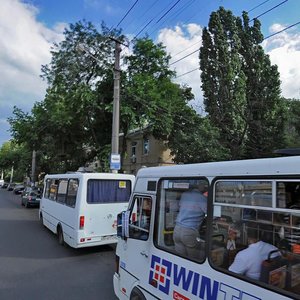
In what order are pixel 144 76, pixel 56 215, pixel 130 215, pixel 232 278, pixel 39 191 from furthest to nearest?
pixel 39 191 < pixel 144 76 < pixel 56 215 < pixel 130 215 < pixel 232 278

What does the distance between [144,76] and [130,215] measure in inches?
658

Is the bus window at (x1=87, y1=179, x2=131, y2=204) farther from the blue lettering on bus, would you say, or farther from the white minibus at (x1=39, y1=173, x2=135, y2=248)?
the blue lettering on bus

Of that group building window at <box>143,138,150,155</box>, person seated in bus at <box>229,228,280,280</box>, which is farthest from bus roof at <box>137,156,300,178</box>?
building window at <box>143,138,150,155</box>

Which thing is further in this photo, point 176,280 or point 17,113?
Answer: point 17,113

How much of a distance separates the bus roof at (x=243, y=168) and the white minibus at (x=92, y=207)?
5816mm

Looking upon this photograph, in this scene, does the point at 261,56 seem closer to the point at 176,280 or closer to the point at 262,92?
the point at 262,92

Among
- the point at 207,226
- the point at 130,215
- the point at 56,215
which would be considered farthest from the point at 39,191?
the point at 207,226

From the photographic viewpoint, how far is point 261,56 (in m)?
23.2

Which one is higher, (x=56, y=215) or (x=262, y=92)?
(x=262, y=92)

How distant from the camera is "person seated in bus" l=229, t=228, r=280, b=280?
8.98 feet

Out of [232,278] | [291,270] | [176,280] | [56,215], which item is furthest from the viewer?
[56,215]

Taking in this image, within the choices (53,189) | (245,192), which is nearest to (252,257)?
(245,192)

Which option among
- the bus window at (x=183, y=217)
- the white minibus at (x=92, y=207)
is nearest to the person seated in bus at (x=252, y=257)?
the bus window at (x=183, y=217)

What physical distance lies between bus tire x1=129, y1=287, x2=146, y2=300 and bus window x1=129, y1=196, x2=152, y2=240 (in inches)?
25.6
